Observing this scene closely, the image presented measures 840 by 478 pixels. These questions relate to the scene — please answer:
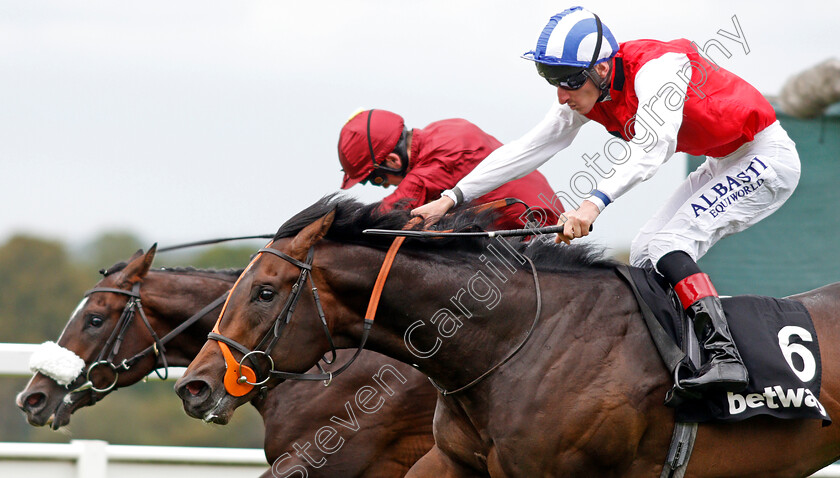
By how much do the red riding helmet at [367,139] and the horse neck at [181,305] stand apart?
0.80m

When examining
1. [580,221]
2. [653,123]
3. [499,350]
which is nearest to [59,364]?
[499,350]

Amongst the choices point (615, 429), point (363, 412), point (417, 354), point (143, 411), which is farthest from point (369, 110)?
point (143, 411)

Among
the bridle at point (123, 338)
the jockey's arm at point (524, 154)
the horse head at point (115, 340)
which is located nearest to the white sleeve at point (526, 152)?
the jockey's arm at point (524, 154)

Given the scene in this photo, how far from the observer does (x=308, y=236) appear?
3.16 m

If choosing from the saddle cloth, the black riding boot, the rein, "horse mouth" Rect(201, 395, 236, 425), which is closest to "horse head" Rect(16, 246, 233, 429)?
"horse mouth" Rect(201, 395, 236, 425)

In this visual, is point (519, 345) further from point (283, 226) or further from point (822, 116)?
point (822, 116)

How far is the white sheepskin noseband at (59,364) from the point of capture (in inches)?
168

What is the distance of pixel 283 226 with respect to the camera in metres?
3.24

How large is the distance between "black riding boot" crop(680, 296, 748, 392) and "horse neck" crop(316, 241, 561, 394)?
54 cm

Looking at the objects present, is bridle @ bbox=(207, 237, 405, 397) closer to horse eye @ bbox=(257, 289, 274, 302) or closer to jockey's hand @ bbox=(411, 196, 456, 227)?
horse eye @ bbox=(257, 289, 274, 302)

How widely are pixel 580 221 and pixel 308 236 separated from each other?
2.86 ft

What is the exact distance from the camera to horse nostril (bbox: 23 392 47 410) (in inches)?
169

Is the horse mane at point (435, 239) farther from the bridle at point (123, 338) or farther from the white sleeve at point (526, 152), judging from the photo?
the bridle at point (123, 338)

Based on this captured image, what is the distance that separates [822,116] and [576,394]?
3.67 metres
